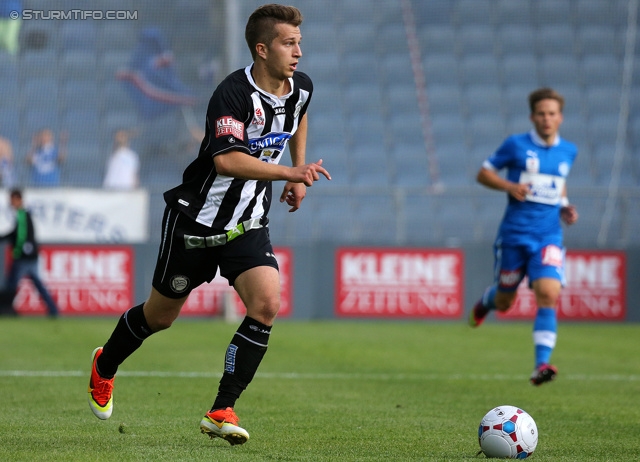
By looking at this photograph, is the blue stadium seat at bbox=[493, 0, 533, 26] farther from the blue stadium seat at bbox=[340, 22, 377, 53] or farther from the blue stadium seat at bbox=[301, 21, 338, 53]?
the blue stadium seat at bbox=[301, 21, 338, 53]

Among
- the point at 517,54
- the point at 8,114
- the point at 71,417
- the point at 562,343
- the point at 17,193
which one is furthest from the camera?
the point at 517,54

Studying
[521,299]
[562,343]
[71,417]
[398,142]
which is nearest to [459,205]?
[521,299]

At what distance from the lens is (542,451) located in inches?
222

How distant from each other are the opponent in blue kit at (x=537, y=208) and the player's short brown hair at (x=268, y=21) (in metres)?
4.01

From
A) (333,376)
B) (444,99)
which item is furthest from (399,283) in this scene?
(333,376)

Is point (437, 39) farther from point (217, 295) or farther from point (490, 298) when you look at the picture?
point (490, 298)

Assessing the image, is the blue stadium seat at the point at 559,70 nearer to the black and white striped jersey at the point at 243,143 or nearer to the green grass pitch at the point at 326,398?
the green grass pitch at the point at 326,398

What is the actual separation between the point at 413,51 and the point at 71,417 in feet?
57.2

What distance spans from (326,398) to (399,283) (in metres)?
10.3

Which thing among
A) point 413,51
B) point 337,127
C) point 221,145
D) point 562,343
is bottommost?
point 562,343

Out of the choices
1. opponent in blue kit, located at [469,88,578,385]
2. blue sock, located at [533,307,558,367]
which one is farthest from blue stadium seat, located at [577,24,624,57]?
blue sock, located at [533,307,558,367]

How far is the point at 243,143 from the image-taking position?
18.4 ft

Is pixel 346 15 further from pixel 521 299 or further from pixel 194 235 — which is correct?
pixel 194 235

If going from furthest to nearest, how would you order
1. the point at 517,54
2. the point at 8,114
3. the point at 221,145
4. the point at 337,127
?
the point at 517,54
the point at 337,127
the point at 8,114
the point at 221,145
